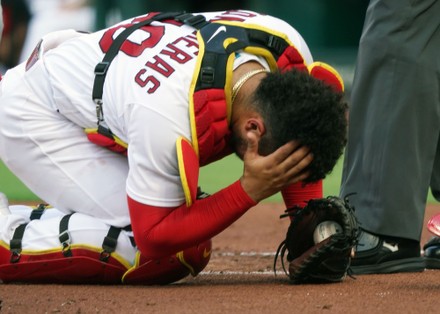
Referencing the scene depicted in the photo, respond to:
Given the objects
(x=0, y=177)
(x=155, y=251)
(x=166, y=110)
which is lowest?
(x=0, y=177)

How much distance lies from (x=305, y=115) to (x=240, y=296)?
666 mm

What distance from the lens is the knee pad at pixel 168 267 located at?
3900 mm

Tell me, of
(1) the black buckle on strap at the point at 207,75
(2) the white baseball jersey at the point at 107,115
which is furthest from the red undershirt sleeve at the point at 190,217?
(1) the black buckle on strap at the point at 207,75

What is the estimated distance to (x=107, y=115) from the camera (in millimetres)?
3850

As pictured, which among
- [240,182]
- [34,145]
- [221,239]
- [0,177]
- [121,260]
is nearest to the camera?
[240,182]

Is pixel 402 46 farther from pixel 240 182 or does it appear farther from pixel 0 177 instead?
pixel 0 177

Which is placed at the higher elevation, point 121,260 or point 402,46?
point 402,46

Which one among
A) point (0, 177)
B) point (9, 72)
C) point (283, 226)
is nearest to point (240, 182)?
point (9, 72)

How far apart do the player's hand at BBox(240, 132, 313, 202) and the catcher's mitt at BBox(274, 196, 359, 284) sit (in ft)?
1.22

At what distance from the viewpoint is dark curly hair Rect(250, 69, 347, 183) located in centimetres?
343

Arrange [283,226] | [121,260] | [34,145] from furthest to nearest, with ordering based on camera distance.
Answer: [283,226]
[34,145]
[121,260]

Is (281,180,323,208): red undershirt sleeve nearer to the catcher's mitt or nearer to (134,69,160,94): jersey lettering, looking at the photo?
the catcher's mitt

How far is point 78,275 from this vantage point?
399 centimetres

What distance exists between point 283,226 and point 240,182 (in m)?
2.78
